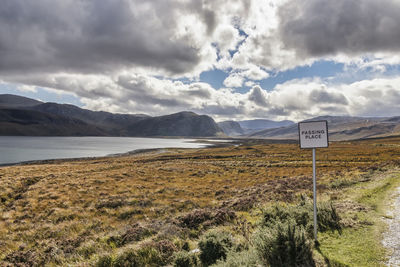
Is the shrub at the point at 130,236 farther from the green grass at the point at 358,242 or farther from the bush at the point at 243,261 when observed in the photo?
the green grass at the point at 358,242

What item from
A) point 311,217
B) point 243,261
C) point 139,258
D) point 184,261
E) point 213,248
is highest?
point 243,261

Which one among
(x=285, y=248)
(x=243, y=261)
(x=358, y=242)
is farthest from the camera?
(x=358, y=242)

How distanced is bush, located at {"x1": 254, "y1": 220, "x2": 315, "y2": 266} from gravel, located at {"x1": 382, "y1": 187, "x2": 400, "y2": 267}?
2.01 m

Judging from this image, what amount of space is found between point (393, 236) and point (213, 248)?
5753 millimetres

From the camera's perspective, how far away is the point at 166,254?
690 centimetres

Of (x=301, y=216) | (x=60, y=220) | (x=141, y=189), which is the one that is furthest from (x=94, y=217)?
(x=301, y=216)

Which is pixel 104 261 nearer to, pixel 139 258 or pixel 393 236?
pixel 139 258

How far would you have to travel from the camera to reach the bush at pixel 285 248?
16.5 feet

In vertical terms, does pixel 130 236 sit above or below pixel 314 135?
below

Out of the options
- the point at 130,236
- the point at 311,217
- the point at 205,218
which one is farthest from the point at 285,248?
the point at 130,236

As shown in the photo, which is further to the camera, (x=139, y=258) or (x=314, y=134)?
(x=314, y=134)

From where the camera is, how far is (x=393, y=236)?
6.35 meters

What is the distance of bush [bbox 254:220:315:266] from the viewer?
5.04 meters

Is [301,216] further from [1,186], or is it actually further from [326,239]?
[1,186]
